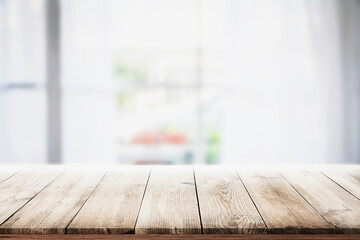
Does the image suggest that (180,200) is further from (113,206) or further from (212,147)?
(212,147)

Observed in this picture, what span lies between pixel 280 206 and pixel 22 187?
0.87 metres

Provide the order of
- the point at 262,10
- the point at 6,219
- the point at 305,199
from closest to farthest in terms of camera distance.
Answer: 1. the point at 6,219
2. the point at 305,199
3. the point at 262,10

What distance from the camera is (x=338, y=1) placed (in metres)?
3.00

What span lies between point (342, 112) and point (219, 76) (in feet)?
2.97

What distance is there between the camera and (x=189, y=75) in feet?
10.1

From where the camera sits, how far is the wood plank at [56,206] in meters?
1.06

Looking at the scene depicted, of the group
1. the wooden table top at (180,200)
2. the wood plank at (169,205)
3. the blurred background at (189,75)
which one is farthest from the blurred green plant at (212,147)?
the wood plank at (169,205)

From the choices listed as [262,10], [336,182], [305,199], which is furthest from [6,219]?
[262,10]

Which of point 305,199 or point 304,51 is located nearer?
point 305,199

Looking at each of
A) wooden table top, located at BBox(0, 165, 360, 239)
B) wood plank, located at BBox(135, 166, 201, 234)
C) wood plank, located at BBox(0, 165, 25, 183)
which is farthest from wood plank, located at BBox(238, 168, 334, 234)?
wood plank, located at BBox(0, 165, 25, 183)

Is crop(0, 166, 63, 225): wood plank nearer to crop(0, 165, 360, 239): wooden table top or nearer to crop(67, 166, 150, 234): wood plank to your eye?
crop(0, 165, 360, 239): wooden table top

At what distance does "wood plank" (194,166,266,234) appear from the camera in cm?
106

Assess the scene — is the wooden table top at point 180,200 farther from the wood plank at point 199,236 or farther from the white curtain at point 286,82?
the white curtain at point 286,82

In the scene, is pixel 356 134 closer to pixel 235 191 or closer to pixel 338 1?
pixel 338 1
